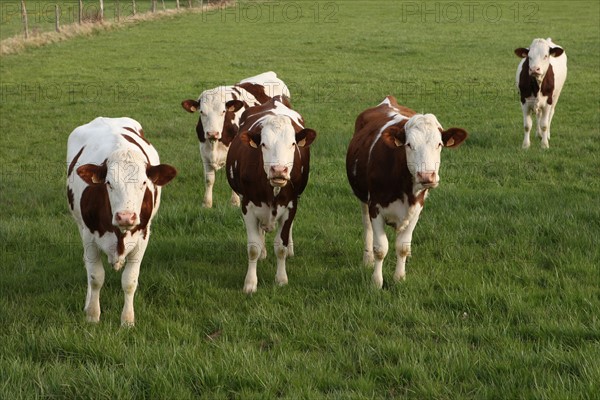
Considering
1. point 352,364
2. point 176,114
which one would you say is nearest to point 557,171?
point 352,364

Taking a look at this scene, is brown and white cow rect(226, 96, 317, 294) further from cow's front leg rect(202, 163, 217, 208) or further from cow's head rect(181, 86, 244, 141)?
cow's head rect(181, 86, 244, 141)

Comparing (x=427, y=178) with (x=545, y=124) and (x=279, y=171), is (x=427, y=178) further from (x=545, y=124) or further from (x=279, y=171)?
(x=545, y=124)

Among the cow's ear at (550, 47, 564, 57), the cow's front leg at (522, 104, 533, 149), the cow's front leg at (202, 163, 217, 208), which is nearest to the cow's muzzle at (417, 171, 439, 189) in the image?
the cow's front leg at (202, 163, 217, 208)

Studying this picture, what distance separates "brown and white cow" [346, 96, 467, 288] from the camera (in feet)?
19.1

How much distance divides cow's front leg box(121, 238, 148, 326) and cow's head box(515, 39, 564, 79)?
860 cm

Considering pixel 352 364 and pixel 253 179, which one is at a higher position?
pixel 253 179

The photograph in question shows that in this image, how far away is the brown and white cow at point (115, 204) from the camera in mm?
5141

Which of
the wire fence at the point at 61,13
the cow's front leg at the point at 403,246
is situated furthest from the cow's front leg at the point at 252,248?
the wire fence at the point at 61,13

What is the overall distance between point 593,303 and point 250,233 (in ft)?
10.2

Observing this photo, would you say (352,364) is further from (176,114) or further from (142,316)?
(176,114)

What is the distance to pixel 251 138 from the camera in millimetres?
6270

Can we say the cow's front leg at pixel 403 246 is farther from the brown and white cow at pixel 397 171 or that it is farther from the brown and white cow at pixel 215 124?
the brown and white cow at pixel 215 124

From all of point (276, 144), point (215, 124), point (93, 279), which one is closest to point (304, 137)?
point (276, 144)

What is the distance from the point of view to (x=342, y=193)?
934 cm
